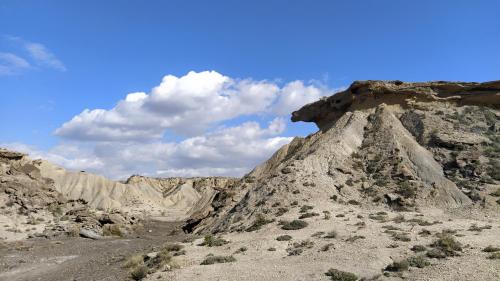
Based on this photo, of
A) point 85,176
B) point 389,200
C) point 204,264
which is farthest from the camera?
point 85,176

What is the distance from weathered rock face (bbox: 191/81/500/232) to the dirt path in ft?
20.0

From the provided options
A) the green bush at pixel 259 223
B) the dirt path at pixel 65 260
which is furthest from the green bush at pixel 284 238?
the dirt path at pixel 65 260

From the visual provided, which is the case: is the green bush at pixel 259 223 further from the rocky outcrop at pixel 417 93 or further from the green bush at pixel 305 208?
the rocky outcrop at pixel 417 93

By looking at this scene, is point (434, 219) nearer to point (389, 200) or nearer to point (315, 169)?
point (389, 200)

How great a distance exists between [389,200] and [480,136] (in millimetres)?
10820

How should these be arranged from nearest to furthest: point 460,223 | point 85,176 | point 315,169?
point 460,223 < point 315,169 < point 85,176

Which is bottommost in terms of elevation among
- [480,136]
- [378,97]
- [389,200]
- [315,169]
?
[389,200]

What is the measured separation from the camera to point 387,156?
1217 inches

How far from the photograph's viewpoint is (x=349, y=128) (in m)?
34.3

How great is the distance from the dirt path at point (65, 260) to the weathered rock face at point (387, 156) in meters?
6.09

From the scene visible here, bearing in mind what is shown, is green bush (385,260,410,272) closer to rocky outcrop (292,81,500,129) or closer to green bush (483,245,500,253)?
green bush (483,245,500,253)

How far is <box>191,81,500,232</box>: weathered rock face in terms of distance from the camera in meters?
26.7

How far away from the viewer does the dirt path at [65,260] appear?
1914 cm

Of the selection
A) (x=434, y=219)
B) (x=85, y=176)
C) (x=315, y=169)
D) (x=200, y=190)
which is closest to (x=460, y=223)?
(x=434, y=219)
